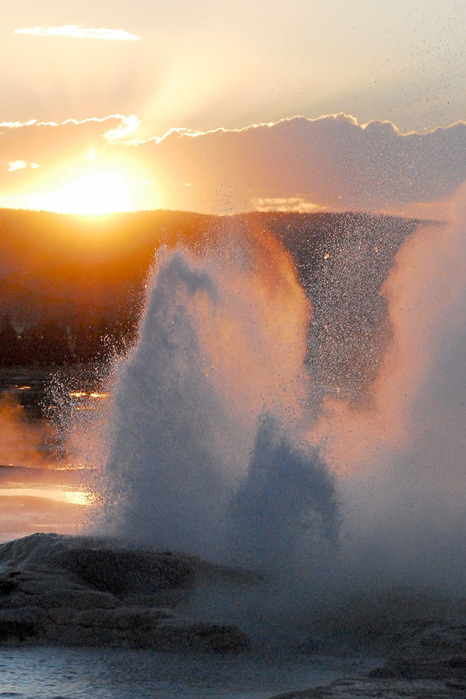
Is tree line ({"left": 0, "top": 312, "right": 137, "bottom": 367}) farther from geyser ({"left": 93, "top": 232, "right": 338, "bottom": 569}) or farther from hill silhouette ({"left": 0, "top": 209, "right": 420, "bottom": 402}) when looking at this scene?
geyser ({"left": 93, "top": 232, "right": 338, "bottom": 569})

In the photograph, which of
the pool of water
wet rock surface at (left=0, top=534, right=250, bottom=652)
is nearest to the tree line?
wet rock surface at (left=0, top=534, right=250, bottom=652)

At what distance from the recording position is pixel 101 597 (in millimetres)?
9891

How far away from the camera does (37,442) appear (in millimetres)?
25016

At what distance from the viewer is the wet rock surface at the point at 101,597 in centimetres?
912

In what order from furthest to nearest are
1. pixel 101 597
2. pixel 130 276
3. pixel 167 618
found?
1. pixel 130 276
2. pixel 101 597
3. pixel 167 618

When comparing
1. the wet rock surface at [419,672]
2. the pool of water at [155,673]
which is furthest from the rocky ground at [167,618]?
the pool of water at [155,673]

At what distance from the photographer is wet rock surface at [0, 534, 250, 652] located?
9117 millimetres

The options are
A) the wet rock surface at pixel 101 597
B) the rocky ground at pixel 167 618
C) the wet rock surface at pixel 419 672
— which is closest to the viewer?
the wet rock surface at pixel 419 672

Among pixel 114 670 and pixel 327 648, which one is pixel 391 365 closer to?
pixel 327 648

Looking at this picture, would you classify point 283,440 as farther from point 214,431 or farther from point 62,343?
point 62,343

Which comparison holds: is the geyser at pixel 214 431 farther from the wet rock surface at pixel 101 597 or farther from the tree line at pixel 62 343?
the tree line at pixel 62 343

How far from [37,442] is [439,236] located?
12988mm

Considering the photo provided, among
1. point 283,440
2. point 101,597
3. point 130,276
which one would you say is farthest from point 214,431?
point 130,276

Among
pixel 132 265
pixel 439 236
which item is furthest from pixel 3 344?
pixel 132 265
